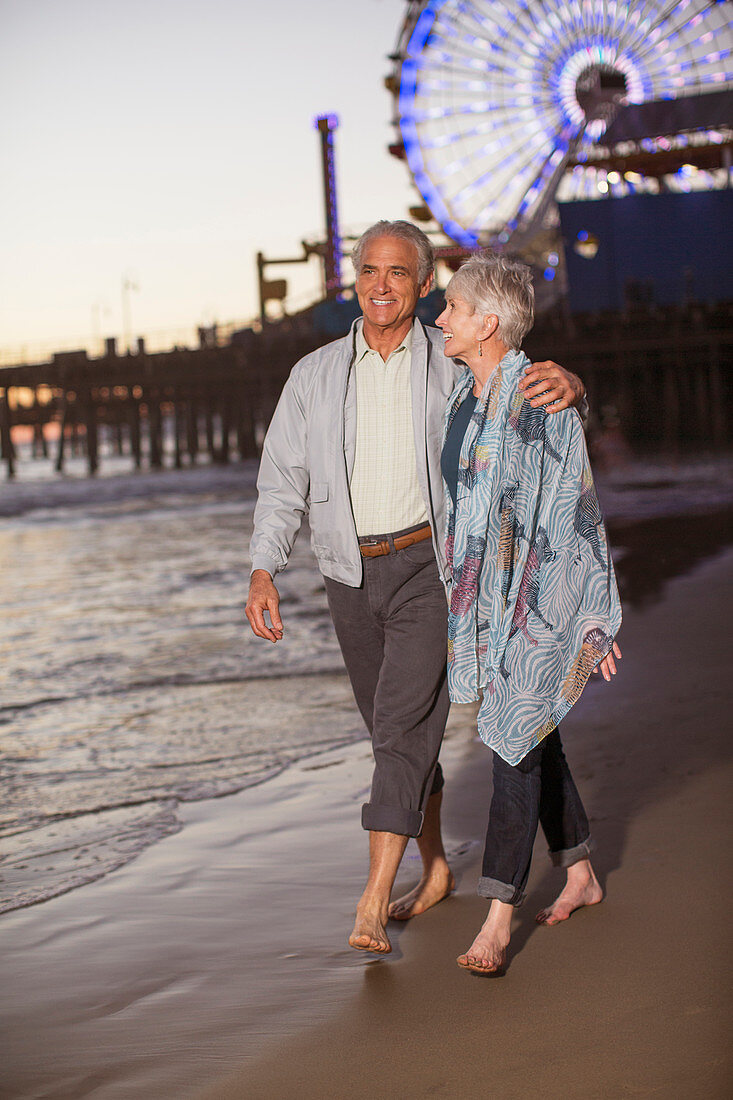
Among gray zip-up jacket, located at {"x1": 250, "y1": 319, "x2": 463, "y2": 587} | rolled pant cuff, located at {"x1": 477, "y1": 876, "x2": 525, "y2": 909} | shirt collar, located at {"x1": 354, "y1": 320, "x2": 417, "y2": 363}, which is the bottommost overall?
rolled pant cuff, located at {"x1": 477, "y1": 876, "x2": 525, "y2": 909}

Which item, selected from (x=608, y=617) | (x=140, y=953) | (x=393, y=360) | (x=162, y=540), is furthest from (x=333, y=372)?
(x=162, y=540)

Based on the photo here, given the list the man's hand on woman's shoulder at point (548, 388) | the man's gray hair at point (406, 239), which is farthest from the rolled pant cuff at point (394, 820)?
the man's gray hair at point (406, 239)

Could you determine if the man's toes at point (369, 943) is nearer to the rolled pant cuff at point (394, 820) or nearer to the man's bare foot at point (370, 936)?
the man's bare foot at point (370, 936)

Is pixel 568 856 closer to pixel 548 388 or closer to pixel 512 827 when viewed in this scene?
pixel 512 827

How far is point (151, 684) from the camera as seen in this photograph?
6.38 m

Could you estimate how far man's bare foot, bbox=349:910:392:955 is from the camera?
2676 millimetres

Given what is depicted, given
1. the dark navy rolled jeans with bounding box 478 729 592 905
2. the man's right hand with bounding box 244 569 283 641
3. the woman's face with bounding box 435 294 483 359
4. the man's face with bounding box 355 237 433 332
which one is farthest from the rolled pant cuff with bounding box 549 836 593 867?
Answer: the man's face with bounding box 355 237 433 332

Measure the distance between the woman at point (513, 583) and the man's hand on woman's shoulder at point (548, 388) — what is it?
28 millimetres

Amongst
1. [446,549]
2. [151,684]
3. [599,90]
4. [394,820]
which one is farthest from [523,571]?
[599,90]

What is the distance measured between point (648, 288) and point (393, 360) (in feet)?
114

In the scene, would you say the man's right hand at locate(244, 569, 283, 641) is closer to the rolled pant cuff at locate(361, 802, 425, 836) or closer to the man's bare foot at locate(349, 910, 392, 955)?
the rolled pant cuff at locate(361, 802, 425, 836)

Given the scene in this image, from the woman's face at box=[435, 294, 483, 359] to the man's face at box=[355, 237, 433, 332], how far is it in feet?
0.65

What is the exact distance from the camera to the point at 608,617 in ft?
8.68

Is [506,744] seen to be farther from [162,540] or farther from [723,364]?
[723,364]
